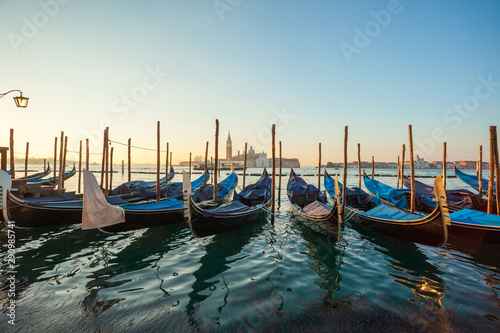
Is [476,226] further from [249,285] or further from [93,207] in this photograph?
[93,207]

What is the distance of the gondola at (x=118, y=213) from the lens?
15.8 feet

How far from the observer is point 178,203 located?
7547mm

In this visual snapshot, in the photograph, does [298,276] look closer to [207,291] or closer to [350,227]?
[207,291]

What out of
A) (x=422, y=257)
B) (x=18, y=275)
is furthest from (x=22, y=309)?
(x=422, y=257)

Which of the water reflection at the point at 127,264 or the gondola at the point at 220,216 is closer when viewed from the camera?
the water reflection at the point at 127,264

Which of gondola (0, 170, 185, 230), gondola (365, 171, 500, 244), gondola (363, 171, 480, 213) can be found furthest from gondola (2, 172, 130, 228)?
gondola (363, 171, 480, 213)

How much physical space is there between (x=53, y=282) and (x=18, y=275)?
77 cm

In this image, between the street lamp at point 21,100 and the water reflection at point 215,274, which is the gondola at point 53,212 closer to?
the water reflection at point 215,274

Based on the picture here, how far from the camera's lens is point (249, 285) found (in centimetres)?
390

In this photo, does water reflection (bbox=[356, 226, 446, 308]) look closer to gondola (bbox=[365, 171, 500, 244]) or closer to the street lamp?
gondola (bbox=[365, 171, 500, 244])

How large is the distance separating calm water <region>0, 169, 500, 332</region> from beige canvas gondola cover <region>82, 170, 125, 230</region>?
2.41ft

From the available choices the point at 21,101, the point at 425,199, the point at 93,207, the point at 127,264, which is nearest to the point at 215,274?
the point at 127,264

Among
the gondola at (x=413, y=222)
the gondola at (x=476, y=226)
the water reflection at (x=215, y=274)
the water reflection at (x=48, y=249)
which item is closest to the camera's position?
the water reflection at (x=215, y=274)

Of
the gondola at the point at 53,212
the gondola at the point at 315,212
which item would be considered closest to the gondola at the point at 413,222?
the gondola at the point at 315,212
